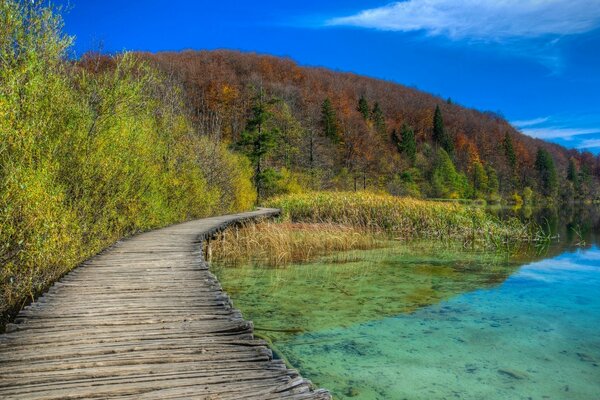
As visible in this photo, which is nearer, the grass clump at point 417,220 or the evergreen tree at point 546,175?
the grass clump at point 417,220

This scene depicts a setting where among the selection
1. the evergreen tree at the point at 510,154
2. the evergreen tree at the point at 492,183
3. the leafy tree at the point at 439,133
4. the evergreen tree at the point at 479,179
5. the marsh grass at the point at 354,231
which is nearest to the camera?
the marsh grass at the point at 354,231

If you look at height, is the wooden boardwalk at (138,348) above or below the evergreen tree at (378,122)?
below

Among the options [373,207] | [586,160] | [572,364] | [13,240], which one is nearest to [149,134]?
[13,240]

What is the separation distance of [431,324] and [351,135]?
5423 centimetres

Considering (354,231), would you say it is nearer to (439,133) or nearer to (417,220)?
(417,220)

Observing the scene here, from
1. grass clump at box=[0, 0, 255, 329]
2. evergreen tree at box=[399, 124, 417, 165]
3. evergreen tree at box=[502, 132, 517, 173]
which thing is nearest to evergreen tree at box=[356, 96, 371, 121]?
evergreen tree at box=[399, 124, 417, 165]

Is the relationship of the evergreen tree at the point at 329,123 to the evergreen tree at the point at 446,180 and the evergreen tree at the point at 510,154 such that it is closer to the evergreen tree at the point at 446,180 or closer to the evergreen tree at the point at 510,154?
the evergreen tree at the point at 446,180

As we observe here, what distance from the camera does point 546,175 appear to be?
85375 mm

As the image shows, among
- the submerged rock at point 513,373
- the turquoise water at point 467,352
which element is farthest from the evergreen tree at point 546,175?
the submerged rock at point 513,373

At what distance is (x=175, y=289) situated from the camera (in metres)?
5.59

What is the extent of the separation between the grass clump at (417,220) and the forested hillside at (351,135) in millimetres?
11385

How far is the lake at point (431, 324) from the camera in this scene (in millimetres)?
5078

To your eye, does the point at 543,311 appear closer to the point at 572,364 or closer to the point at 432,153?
the point at 572,364

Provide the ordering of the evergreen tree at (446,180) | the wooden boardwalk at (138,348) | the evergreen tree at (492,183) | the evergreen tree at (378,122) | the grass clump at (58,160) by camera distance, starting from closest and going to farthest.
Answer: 1. the wooden boardwalk at (138,348)
2. the grass clump at (58,160)
3. the evergreen tree at (446,180)
4. the evergreen tree at (378,122)
5. the evergreen tree at (492,183)
